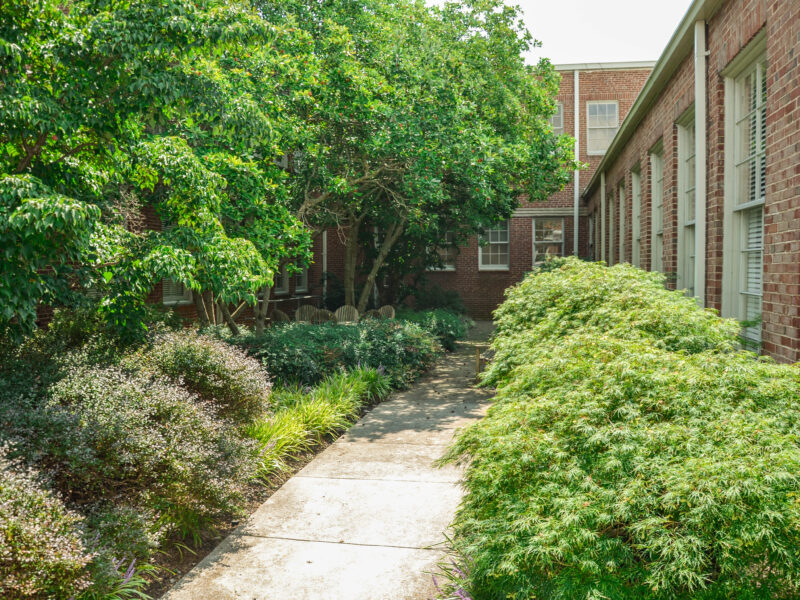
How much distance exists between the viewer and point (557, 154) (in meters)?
15.8

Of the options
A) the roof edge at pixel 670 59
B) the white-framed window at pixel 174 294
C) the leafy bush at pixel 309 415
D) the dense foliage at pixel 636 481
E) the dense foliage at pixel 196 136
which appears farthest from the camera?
the white-framed window at pixel 174 294

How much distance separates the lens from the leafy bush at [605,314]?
15.0 ft

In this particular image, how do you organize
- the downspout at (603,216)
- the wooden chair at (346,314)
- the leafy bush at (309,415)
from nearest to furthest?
1. the leafy bush at (309,415)
2. the wooden chair at (346,314)
3. the downspout at (603,216)

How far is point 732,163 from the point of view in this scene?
6441mm

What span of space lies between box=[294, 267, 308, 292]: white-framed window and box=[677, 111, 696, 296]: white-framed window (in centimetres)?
1284

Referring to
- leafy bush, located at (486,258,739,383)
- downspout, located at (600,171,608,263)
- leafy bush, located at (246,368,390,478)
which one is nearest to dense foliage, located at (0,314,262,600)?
leafy bush, located at (246,368,390,478)

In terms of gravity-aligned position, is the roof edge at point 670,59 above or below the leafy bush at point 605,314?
above

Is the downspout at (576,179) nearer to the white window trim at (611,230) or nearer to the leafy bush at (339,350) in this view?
the white window trim at (611,230)

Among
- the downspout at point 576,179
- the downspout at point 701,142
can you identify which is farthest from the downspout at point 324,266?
the downspout at point 701,142

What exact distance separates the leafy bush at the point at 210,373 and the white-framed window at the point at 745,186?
180 inches

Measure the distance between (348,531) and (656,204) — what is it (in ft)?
26.2

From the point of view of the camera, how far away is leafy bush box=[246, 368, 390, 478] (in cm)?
608

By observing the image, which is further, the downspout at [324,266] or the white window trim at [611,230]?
the downspout at [324,266]

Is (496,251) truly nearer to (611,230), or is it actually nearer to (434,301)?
(434,301)
